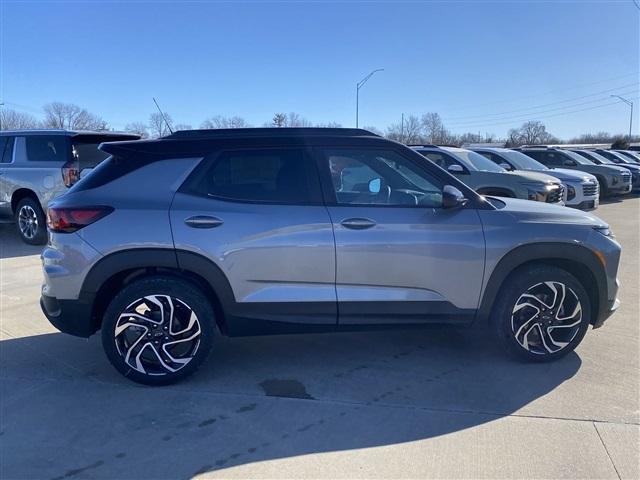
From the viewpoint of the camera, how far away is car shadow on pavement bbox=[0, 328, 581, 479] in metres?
2.98

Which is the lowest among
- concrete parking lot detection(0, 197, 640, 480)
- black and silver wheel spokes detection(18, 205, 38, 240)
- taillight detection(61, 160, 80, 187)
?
concrete parking lot detection(0, 197, 640, 480)

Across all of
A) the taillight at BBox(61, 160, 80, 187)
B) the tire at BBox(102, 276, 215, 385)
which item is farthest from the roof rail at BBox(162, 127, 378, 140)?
the taillight at BBox(61, 160, 80, 187)

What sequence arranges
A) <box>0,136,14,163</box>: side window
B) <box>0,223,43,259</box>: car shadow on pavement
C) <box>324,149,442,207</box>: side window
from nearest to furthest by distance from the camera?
<box>324,149,442,207</box>: side window < <box>0,223,43,259</box>: car shadow on pavement < <box>0,136,14,163</box>: side window

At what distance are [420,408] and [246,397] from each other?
1213 millimetres

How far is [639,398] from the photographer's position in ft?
11.8

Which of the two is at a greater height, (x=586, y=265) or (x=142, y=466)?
(x=586, y=265)

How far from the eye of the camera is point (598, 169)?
1789 centimetres

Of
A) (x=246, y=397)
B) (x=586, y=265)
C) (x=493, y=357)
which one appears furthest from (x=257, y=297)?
(x=586, y=265)

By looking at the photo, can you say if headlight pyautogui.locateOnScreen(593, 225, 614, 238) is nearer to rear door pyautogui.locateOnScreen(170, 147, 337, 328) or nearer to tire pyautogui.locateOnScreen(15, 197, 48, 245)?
rear door pyautogui.locateOnScreen(170, 147, 337, 328)

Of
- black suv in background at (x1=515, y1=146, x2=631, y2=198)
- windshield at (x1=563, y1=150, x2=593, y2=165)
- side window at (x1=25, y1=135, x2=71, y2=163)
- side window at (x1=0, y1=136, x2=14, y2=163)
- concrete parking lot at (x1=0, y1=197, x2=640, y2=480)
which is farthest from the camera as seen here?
windshield at (x1=563, y1=150, x2=593, y2=165)

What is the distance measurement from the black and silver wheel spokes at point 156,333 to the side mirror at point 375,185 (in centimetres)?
162

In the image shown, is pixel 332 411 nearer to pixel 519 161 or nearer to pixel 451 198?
pixel 451 198

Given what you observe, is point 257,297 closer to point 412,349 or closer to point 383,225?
point 383,225

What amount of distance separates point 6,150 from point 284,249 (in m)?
8.00
